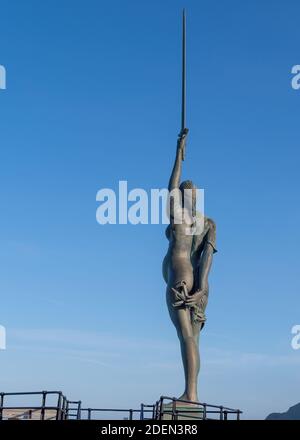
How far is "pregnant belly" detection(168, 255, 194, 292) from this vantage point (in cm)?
2512

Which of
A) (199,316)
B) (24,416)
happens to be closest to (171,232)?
(199,316)

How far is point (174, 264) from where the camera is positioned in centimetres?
2536

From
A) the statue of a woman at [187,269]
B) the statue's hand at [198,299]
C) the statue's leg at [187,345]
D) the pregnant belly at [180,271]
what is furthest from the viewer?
the pregnant belly at [180,271]

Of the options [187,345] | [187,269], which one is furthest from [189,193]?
[187,345]

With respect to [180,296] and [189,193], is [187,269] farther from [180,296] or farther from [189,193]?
[189,193]

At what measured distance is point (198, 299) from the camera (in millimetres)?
25047

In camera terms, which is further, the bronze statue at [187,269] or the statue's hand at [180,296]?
the statue's hand at [180,296]

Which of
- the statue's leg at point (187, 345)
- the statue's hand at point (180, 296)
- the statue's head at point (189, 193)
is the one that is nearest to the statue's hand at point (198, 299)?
the statue's hand at point (180, 296)

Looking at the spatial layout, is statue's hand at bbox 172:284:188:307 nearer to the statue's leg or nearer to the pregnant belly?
the statue's leg

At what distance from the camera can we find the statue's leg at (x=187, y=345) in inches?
959

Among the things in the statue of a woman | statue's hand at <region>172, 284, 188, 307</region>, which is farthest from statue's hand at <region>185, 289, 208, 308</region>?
statue's hand at <region>172, 284, 188, 307</region>

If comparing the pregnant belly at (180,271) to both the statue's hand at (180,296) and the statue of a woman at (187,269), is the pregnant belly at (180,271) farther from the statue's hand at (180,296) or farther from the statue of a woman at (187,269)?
the statue's hand at (180,296)
